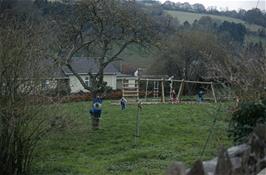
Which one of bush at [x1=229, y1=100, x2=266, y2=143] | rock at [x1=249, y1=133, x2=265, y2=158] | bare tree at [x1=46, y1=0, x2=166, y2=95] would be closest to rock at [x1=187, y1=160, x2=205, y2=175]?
rock at [x1=249, y1=133, x2=265, y2=158]

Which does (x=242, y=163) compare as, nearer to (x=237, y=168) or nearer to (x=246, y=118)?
(x=237, y=168)

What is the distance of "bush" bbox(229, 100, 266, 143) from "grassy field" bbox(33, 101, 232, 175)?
1.61 ft

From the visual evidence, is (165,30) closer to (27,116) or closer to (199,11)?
(27,116)

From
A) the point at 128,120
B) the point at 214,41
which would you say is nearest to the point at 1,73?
the point at 128,120

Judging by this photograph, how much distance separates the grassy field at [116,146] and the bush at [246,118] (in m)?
0.49

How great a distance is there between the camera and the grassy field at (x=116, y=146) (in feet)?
40.4

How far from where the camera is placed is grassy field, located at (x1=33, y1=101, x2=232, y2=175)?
12.3m

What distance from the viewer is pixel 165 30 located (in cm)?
2680

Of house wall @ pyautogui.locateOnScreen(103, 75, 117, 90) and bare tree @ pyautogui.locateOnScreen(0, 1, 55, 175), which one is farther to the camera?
house wall @ pyautogui.locateOnScreen(103, 75, 117, 90)

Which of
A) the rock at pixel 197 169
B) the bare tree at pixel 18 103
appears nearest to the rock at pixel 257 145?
the rock at pixel 197 169

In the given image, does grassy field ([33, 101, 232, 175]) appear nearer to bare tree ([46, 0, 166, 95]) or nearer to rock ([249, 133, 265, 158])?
bare tree ([46, 0, 166, 95])

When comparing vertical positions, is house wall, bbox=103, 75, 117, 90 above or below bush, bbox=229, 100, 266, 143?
below

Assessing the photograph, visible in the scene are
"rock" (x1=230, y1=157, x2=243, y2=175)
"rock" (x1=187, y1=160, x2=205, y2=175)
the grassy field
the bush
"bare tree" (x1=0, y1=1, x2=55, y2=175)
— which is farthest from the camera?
the grassy field

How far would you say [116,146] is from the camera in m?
15.7
